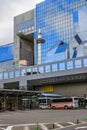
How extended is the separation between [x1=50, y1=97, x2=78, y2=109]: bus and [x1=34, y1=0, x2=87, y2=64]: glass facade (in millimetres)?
41779

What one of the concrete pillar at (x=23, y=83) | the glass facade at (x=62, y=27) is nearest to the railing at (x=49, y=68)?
the concrete pillar at (x=23, y=83)

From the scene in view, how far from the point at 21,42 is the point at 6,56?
12593mm

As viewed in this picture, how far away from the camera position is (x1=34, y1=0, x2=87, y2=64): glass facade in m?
118

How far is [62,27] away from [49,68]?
94.5ft

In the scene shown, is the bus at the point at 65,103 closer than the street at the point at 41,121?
No

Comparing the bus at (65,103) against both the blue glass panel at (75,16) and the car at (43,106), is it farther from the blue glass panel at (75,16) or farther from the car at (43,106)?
the blue glass panel at (75,16)

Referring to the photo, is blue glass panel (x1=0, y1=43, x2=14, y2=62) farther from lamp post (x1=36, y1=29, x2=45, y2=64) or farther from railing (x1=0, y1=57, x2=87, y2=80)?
railing (x1=0, y1=57, x2=87, y2=80)

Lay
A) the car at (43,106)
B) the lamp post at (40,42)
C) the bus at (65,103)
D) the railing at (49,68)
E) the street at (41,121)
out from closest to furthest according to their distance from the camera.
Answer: the street at (41,121) → the bus at (65,103) → the car at (43,106) → the railing at (49,68) → the lamp post at (40,42)

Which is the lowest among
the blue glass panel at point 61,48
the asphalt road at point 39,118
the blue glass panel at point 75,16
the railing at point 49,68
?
the asphalt road at point 39,118

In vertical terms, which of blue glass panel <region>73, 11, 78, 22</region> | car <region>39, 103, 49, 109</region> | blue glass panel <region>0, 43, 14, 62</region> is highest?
blue glass panel <region>73, 11, 78, 22</region>

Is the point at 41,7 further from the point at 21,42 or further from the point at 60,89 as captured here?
the point at 60,89

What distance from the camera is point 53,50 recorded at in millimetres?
125062

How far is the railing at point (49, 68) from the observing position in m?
95.3

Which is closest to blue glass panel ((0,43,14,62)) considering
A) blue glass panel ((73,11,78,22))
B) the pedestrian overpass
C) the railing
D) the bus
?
the railing
